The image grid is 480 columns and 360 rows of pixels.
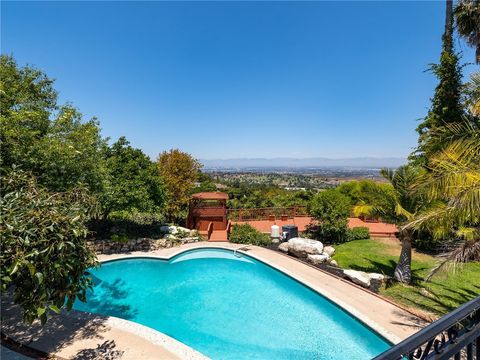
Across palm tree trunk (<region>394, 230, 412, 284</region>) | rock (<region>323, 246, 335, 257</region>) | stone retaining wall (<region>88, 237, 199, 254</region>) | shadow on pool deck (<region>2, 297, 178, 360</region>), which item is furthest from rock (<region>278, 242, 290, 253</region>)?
shadow on pool deck (<region>2, 297, 178, 360</region>)

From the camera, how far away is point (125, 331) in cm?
679

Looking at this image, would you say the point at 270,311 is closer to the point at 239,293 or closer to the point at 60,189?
the point at 239,293

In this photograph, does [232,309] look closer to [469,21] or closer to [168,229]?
[168,229]

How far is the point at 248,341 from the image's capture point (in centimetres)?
728

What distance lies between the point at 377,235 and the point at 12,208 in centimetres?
1731

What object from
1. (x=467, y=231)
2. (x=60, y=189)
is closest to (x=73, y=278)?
(x=60, y=189)

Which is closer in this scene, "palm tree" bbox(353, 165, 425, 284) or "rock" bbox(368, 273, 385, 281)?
"palm tree" bbox(353, 165, 425, 284)

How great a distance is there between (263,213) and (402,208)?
36.2 ft

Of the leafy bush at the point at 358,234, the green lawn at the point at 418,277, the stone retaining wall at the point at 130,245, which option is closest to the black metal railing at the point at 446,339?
the green lawn at the point at 418,277

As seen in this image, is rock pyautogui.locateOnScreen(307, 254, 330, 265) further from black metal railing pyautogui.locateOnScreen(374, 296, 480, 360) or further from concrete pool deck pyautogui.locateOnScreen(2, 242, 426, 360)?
black metal railing pyautogui.locateOnScreen(374, 296, 480, 360)

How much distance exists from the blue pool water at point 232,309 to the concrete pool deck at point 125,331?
50 cm

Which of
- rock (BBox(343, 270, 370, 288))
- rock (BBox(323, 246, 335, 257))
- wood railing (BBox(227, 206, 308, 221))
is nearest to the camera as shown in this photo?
rock (BBox(343, 270, 370, 288))

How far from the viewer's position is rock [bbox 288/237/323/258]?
12.7 metres

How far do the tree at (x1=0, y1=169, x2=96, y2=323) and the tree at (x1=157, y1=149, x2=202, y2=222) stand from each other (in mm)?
13328
